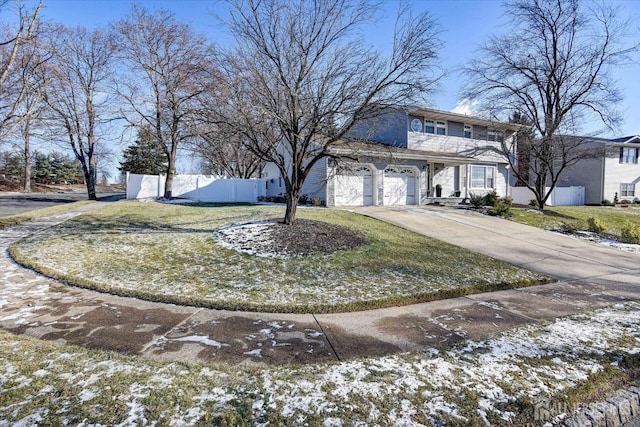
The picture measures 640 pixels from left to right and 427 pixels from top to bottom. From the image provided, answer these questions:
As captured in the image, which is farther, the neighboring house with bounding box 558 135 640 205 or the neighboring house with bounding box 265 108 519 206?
the neighboring house with bounding box 558 135 640 205

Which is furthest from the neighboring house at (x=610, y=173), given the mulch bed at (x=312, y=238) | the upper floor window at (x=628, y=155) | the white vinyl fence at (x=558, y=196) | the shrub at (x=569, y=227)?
the mulch bed at (x=312, y=238)

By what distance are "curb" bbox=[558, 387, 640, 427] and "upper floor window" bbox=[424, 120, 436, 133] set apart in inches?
692

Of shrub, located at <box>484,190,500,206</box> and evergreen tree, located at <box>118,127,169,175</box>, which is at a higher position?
evergreen tree, located at <box>118,127,169,175</box>

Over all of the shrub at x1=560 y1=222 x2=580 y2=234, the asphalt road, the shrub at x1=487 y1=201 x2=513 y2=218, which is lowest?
the shrub at x1=560 y1=222 x2=580 y2=234

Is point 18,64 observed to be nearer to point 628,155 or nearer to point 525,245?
point 525,245

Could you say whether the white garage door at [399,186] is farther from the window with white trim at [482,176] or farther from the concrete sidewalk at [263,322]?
the concrete sidewalk at [263,322]

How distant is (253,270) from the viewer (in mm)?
Result: 5891

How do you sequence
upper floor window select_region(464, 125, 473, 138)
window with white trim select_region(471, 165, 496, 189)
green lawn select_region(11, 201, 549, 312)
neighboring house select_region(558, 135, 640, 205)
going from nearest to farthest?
green lawn select_region(11, 201, 549, 312) < window with white trim select_region(471, 165, 496, 189) < upper floor window select_region(464, 125, 473, 138) < neighboring house select_region(558, 135, 640, 205)

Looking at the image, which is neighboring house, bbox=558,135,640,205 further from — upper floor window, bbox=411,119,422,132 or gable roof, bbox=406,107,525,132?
upper floor window, bbox=411,119,422,132

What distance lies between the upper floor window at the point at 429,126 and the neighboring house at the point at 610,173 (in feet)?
52.1

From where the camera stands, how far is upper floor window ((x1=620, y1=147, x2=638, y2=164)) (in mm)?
26344

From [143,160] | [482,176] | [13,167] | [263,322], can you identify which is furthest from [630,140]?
[13,167]

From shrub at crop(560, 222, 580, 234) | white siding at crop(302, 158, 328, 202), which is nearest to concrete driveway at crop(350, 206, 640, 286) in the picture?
shrub at crop(560, 222, 580, 234)

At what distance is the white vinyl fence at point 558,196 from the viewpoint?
73.9ft
